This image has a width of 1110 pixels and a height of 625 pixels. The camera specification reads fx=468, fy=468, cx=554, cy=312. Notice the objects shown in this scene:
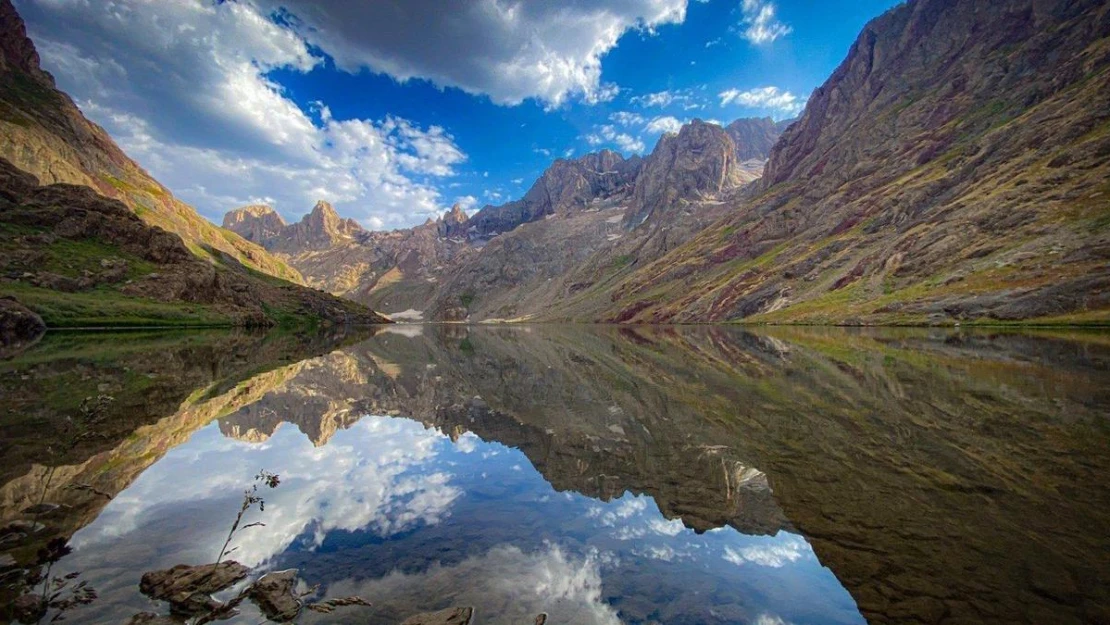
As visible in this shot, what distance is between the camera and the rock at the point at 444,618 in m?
7.56

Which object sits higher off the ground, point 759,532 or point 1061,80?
point 1061,80

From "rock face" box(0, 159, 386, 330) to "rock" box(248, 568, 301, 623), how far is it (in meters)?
85.4

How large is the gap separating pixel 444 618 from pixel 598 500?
22.7 ft

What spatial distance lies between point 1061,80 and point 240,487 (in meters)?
235

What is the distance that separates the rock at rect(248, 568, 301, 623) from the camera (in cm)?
757

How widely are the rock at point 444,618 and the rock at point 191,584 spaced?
319 centimetres

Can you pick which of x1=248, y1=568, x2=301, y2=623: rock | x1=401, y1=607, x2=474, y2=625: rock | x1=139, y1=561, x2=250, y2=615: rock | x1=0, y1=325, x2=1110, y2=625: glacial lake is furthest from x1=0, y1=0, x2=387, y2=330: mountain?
x1=401, y1=607, x2=474, y2=625: rock

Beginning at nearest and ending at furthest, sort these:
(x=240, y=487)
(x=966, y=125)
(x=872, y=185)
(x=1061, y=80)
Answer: (x=240, y=487) < (x=1061, y=80) < (x=966, y=125) < (x=872, y=185)

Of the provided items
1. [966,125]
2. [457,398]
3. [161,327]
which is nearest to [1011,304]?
[457,398]

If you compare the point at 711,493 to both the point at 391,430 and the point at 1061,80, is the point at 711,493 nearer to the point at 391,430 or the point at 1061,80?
the point at 391,430

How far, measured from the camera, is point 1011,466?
46.6ft

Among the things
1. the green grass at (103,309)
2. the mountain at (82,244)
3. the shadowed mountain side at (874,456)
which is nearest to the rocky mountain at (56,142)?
the mountain at (82,244)

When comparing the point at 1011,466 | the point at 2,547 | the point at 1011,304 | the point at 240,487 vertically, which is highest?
the point at 2,547

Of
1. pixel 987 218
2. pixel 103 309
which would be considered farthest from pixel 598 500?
pixel 987 218
